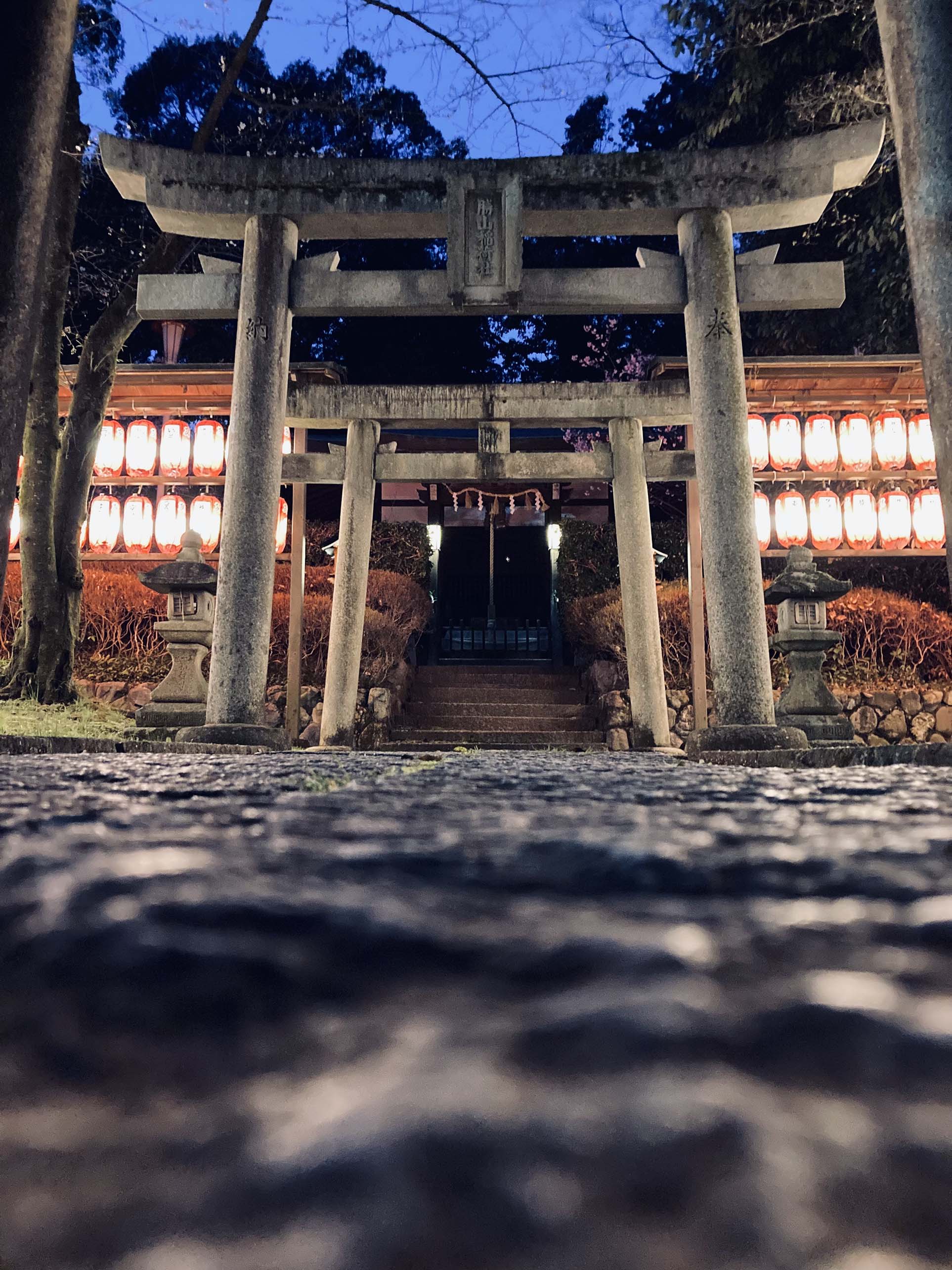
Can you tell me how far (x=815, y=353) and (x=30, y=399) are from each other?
14.3m

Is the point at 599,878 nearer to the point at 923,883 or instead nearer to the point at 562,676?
the point at 923,883

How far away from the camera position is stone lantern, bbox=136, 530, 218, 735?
9.66m

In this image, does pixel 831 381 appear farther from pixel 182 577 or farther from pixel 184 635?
pixel 184 635

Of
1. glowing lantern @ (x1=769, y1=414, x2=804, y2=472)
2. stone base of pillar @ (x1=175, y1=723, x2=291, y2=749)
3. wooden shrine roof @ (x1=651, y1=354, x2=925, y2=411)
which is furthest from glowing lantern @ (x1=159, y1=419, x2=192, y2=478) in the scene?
glowing lantern @ (x1=769, y1=414, x2=804, y2=472)

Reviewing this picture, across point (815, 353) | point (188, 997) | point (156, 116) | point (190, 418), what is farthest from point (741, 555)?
point (156, 116)

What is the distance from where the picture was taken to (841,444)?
12.6 metres

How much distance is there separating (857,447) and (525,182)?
7097 millimetres

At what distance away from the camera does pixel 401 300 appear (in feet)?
26.3

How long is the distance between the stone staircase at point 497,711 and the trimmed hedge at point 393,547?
210cm

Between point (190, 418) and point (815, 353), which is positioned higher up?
point (815, 353)

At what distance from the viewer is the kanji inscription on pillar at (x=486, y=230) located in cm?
767

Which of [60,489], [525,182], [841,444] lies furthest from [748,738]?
[60,489]

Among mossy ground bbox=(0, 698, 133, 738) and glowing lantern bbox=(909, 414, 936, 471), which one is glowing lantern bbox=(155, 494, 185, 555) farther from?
glowing lantern bbox=(909, 414, 936, 471)

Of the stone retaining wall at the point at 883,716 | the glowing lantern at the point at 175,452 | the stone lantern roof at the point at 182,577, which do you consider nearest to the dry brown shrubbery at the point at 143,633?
the glowing lantern at the point at 175,452
